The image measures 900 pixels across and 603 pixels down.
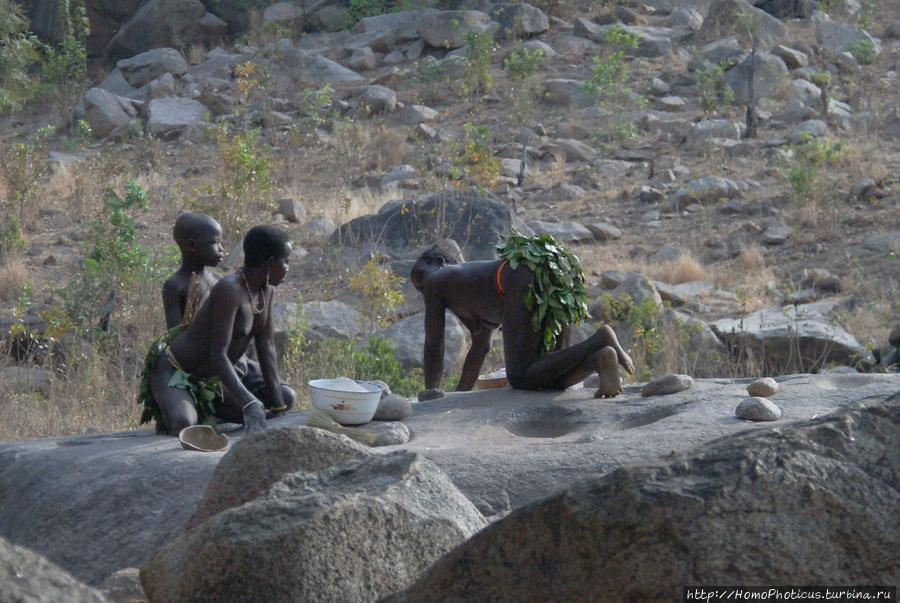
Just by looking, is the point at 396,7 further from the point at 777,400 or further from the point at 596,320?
the point at 777,400

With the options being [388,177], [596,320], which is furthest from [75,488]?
[388,177]

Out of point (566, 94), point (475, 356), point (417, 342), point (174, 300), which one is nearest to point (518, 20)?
point (566, 94)

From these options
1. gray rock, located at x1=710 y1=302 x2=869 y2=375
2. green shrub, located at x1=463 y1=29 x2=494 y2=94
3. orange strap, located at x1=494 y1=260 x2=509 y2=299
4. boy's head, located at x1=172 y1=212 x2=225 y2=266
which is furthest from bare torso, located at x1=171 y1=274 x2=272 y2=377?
green shrub, located at x1=463 y1=29 x2=494 y2=94

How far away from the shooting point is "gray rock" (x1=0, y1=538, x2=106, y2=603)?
2.00m

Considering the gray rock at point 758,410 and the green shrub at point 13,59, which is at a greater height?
the green shrub at point 13,59

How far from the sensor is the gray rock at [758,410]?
4.73m

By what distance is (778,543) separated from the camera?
90.9 inches

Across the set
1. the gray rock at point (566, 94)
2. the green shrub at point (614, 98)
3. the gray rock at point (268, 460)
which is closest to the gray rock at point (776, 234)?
the green shrub at point (614, 98)

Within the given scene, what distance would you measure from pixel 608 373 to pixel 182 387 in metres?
2.10

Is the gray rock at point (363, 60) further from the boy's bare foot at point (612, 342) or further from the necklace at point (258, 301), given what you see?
the boy's bare foot at point (612, 342)

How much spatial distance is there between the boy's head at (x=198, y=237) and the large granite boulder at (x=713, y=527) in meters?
3.57

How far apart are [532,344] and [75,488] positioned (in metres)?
2.38

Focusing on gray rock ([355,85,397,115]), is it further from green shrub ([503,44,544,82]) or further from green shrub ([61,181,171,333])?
green shrub ([61,181,171,333])

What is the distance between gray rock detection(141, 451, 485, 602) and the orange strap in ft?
9.01
